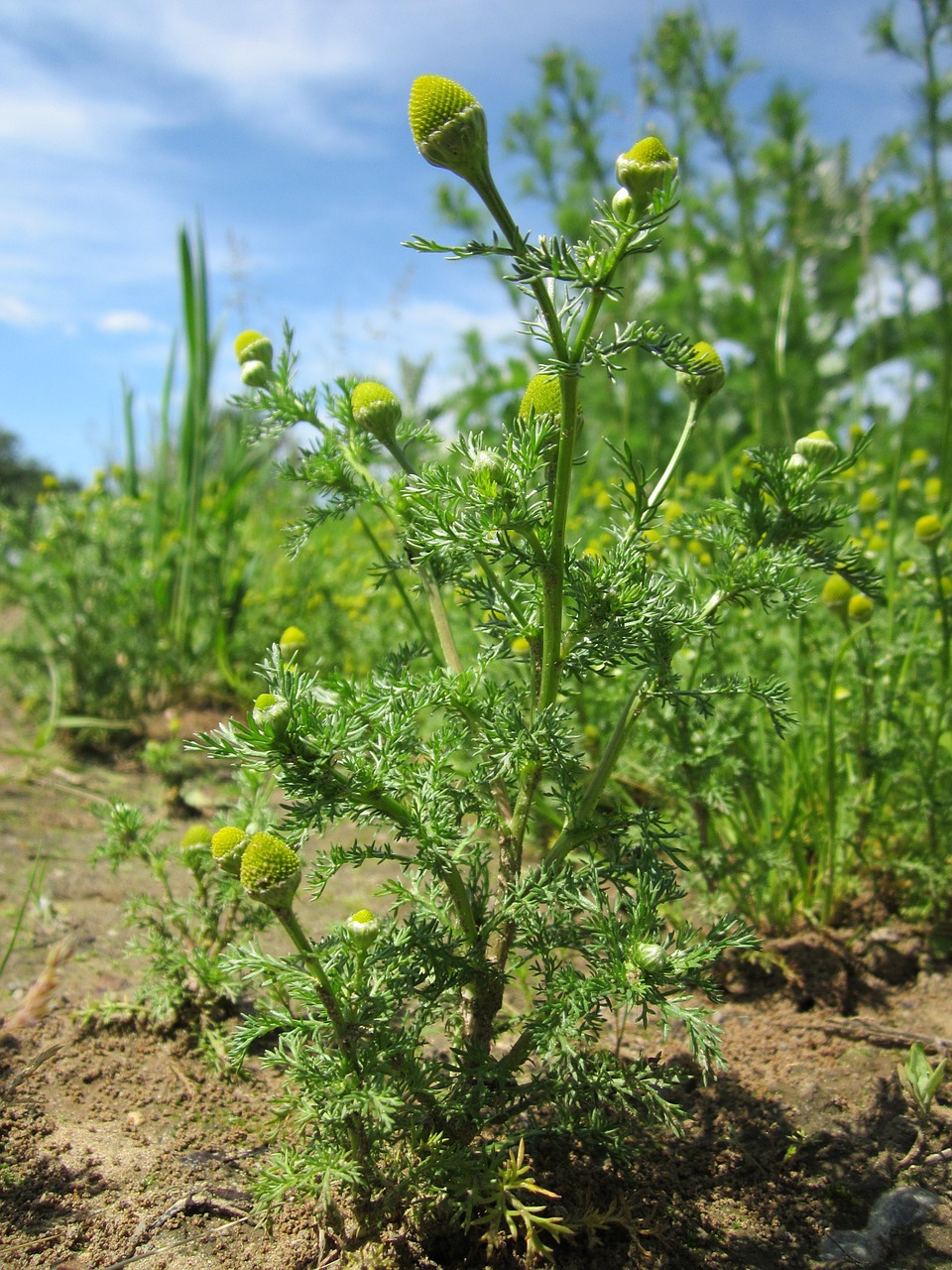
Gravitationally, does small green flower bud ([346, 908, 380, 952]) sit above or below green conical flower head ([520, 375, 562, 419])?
below

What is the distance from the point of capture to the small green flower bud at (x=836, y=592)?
1.83 meters

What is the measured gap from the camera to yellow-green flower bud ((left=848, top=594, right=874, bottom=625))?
1.79 m

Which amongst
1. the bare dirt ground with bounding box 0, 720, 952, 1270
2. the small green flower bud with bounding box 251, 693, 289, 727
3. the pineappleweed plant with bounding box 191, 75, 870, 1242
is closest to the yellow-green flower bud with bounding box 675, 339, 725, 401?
the pineappleweed plant with bounding box 191, 75, 870, 1242

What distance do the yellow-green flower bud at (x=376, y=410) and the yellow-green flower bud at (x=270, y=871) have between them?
1.96 ft

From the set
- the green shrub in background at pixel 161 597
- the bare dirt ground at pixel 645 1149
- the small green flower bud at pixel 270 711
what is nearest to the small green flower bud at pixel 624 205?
the small green flower bud at pixel 270 711

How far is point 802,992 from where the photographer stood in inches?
72.7

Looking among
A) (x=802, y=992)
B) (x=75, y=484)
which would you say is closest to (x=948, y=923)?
(x=802, y=992)

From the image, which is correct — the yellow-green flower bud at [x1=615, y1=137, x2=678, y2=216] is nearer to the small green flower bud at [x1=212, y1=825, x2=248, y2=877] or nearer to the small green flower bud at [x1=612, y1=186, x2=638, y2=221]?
the small green flower bud at [x1=612, y1=186, x2=638, y2=221]

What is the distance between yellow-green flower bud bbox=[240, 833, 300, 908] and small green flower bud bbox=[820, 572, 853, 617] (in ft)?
4.00

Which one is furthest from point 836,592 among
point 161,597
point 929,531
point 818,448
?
point 161,597

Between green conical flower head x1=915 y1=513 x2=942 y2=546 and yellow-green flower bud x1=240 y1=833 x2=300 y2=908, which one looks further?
green conical flower head x1=915 y1=513 x2=942 y2=546

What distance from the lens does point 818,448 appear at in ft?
4.32

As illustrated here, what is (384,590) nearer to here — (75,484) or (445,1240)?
(445,1240)

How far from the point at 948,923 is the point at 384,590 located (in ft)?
7.73
